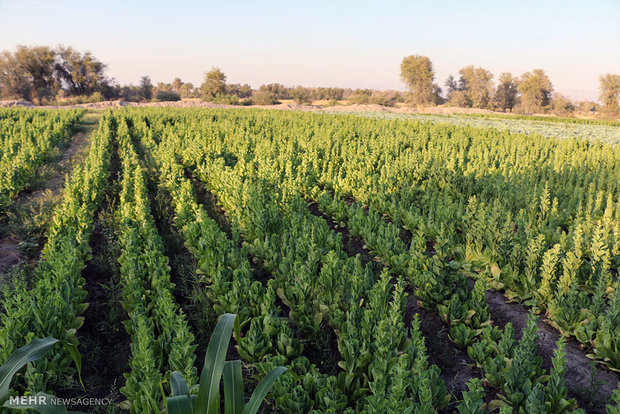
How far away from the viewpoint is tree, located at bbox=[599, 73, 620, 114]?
215 ft

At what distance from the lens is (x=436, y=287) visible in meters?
4.85

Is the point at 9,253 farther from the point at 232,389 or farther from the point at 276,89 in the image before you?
the point at 276,89

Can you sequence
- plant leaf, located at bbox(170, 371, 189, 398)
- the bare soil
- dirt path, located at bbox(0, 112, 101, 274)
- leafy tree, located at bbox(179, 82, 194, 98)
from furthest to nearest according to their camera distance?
leafy tree, located at bbox(179, 82, 194, 98)
dirt path, located at bbox(0, 112, 101, 274)
the bare soil
plant leaf, located at bbox(170, 371, 189, 398)

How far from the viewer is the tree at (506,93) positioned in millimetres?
82625

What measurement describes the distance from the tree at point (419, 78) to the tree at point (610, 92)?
2822 cm

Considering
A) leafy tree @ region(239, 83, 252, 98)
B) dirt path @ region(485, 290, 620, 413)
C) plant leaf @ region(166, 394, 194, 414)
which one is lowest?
dirt path @ region(485, 290, 620, 413)

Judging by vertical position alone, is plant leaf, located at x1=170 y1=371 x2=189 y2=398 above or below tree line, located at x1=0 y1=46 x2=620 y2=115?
below

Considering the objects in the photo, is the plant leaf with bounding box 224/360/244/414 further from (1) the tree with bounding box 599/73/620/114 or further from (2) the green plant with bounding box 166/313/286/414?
(1) the tree with bounding box 599/73/620/114

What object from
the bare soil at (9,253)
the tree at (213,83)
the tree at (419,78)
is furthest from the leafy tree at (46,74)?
the bare soil at (9,253)

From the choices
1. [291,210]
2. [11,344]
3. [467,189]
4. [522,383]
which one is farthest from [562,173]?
[11,344]

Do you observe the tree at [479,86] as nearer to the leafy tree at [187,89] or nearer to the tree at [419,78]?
the tree at [419,78]

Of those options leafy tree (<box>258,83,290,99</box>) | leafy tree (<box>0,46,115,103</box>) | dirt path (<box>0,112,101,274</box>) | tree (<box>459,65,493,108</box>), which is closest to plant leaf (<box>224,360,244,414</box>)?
dirt path (<box>0,112,101,274</box>)

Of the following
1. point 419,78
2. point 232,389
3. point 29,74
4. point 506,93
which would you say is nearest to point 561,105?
point 506,93

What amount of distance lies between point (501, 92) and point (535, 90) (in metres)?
11.7
